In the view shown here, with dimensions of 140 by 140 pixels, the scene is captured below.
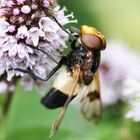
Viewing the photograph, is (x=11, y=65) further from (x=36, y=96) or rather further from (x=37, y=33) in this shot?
(x=36, y=96)

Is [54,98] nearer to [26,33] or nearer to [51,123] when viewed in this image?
[26,33]

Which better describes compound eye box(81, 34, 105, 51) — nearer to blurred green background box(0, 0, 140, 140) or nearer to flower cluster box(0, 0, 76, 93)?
flower cluster box(0, 0, 76, 93)

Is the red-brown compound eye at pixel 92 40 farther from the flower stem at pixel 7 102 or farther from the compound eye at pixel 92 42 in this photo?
the flower stem at pixel 7 102

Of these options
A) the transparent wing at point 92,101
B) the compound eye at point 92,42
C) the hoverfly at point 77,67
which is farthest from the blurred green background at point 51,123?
the compound eye at point 92,42

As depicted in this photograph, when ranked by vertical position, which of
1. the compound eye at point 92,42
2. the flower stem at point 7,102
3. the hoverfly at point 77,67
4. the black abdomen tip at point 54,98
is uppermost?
the compound eye at point 92,42

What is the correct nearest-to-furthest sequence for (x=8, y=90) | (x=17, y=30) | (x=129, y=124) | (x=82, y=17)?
(x=17, y=30)
(x=8, y=90)
(x=129, y=124)
(x=82, y=17)

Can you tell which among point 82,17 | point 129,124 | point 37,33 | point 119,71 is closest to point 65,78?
point 37,33
